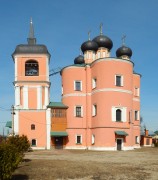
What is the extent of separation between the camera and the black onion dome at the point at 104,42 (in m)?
41.8

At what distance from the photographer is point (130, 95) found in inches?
1404

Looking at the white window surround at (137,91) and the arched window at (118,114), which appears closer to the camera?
the arched window at (118,114)

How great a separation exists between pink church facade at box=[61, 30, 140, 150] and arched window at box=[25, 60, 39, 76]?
3.60 metres

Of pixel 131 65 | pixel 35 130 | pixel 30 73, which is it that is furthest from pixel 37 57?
pixel 131 65

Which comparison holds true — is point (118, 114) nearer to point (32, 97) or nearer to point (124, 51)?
point (32, 97)

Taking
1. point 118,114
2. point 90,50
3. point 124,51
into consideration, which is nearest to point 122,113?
point 118,114

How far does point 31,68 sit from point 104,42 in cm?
1106

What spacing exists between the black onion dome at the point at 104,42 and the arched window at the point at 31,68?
9.75m

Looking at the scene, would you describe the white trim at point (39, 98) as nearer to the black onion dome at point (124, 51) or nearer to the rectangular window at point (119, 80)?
the rectangular window at point (119, 80)

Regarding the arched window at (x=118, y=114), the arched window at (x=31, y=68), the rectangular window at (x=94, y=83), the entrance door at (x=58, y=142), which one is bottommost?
the entrance door at (x=58, y=142)

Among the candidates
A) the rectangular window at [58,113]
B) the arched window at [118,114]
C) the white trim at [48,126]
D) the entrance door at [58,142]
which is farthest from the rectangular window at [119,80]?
the entrance door at [58,142]

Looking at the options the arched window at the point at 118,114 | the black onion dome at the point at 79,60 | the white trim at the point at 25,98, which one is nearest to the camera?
the arched window at the point at 118,114

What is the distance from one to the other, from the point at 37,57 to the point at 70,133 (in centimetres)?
1050

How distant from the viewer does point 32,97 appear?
1451 inches
